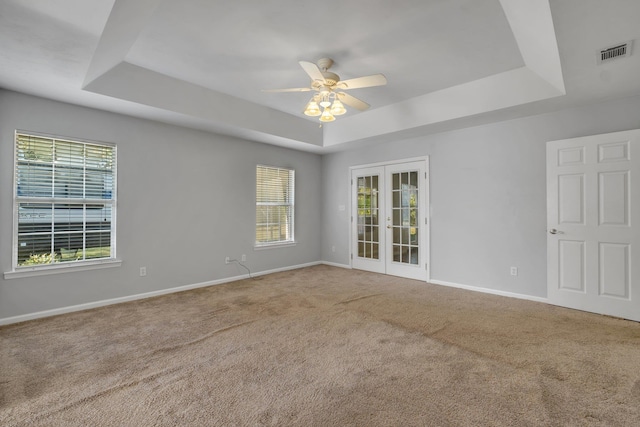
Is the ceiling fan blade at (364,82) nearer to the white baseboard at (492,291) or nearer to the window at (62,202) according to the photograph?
the window at (62,202)

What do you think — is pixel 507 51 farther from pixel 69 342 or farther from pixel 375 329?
pixel 69 342

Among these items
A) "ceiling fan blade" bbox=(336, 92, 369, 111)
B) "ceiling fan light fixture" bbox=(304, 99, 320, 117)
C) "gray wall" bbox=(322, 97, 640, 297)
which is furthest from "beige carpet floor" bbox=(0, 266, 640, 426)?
"ceiling fan blade" bbox=(336, 92, 369, 111)

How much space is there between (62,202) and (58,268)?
0.77 m

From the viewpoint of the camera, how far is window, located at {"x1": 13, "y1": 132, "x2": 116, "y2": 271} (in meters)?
3.32

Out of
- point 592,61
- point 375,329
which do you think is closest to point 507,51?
point 592,61

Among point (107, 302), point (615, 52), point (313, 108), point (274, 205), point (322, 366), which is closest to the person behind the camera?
point (322, 366)

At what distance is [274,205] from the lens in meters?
5.84

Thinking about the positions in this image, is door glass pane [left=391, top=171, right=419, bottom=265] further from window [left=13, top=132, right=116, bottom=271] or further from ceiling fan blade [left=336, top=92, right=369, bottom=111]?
window [left=13, top=132, right=116, bottom=271]

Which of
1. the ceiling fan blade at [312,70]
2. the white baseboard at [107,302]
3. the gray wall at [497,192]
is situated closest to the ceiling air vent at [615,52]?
the gray wall at [497,192]

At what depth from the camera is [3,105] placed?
125 inches

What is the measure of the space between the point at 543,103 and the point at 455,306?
2.66 m

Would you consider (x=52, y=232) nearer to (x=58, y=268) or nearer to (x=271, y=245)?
(x=58, y=268)

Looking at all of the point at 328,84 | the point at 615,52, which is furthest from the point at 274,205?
the point at 615,52

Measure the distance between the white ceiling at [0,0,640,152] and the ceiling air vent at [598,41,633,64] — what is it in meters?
0.10
